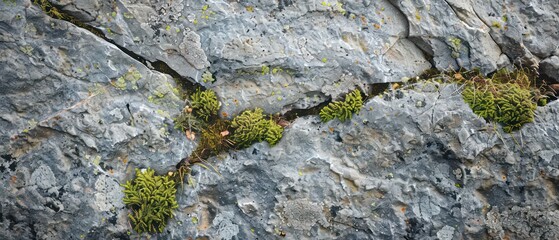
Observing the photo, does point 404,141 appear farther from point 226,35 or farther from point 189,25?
point 189,25

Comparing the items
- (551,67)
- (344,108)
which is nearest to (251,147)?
(344,108)

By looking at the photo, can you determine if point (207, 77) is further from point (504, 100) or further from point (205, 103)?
point (504, 100)

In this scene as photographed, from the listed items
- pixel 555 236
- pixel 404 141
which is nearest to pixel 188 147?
pixel 404 141

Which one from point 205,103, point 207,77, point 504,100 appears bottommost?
point 205,103

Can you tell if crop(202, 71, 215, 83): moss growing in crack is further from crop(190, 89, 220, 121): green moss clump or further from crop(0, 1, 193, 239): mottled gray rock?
crop(0, 1, 193, 239): mottled gray rock

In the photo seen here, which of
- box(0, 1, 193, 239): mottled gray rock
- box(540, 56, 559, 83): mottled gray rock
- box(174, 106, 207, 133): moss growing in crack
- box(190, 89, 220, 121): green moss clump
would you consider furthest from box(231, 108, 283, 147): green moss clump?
box(540, 56, 559, 83): mottled gray rock

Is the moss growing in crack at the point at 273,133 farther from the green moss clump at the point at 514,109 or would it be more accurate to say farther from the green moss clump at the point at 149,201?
the green moss clump at the point at 514,109
